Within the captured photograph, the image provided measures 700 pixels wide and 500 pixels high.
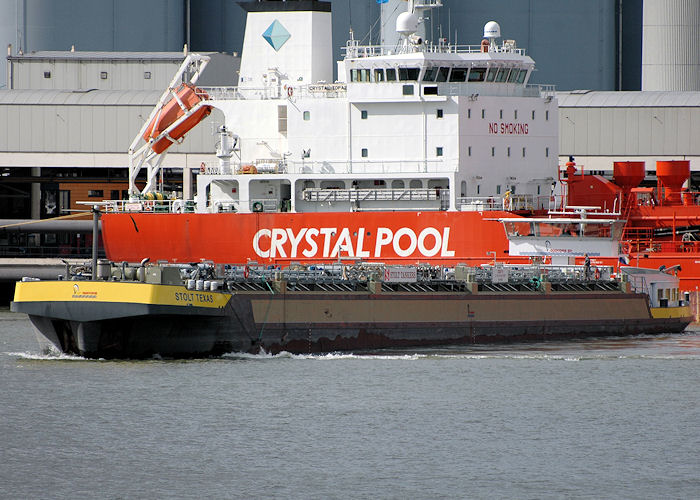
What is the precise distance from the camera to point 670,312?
44.8 metres

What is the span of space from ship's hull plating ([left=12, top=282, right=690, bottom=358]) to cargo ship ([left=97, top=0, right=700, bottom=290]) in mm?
3519

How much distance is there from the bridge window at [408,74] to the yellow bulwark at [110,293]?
655 inches

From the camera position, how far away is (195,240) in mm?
49156

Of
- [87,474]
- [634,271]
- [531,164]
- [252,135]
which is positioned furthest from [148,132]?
[87,474]

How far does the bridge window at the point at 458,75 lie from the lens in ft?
157

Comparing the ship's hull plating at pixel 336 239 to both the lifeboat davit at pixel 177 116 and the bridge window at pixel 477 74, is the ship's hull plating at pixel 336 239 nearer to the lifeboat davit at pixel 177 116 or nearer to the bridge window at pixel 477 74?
the lifeboat davit at pixel 177 116

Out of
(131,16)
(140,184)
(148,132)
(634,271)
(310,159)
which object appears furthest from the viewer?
(131,16)

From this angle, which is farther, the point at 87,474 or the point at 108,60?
the point at 108,60

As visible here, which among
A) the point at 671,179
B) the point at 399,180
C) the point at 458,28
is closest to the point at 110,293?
the point at 399,180

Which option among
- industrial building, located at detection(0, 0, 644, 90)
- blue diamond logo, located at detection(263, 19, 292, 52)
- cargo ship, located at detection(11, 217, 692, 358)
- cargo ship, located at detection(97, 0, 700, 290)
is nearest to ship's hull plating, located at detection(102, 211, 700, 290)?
cargo ship, located at detection(97, 0, 700, 290)

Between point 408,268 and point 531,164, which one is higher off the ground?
point 531,164

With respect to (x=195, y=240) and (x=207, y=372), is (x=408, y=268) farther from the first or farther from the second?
(x=195, y=240)

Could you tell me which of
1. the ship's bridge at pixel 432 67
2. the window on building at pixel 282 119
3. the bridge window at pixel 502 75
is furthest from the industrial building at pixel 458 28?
the ship's bridge at pixel 432 67

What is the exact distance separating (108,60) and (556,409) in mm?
49562
